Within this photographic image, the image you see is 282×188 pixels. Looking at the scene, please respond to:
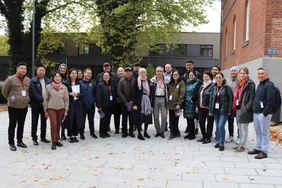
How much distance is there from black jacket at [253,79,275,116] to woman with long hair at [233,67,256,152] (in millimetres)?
215

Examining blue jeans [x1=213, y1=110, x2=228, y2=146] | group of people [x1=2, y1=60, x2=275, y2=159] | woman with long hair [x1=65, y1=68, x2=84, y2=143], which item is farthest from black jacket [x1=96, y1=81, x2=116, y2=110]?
blue jeans [x1=213, y1=110, x2=228, y2=146]

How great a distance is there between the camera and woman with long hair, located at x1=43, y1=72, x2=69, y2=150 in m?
7.00

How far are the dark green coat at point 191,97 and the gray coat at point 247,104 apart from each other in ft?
5.02

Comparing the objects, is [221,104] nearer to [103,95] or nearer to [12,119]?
[103,95]

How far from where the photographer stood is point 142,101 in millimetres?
8398

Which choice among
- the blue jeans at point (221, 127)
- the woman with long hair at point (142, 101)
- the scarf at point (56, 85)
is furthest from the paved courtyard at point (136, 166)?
the scarf at point (56, 85)

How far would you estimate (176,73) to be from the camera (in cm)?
835

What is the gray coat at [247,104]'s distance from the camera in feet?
21.5

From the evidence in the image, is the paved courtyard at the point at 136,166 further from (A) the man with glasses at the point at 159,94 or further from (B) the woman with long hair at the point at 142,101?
(A) the man with glasses at the point at 159,94

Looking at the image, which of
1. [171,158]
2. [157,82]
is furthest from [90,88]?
[171,158]

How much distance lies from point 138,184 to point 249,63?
931 centimetres

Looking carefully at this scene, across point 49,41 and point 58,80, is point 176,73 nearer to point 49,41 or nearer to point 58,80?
point 58,80

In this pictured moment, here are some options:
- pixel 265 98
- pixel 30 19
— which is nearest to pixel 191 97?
pixel 265 98

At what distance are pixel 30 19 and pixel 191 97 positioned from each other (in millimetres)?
18766
